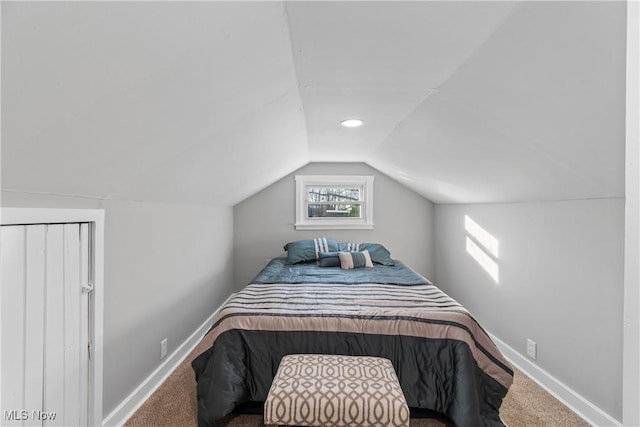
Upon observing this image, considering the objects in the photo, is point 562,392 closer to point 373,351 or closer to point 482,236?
point 373,351

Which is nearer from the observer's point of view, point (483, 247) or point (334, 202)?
point (483, 247)

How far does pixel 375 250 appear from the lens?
148 inches

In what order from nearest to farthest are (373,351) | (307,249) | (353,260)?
(373,351), (353,260), (307,249)

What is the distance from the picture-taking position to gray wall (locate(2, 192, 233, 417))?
166 cm

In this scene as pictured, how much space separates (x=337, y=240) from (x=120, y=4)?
3726 millimetres

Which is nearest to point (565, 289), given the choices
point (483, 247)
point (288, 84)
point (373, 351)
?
point (483, 247)

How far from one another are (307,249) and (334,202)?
92 centimetres

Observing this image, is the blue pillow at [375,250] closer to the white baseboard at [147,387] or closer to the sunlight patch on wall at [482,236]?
the sunlight patch on wall at [482,236]

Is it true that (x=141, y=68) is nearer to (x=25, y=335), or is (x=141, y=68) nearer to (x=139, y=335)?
(x=25, y=335)

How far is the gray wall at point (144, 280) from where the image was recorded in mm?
1657

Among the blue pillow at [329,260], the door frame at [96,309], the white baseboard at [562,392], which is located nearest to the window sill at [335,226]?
the blue pillow at [329,260]

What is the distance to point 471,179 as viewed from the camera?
2.61 meters

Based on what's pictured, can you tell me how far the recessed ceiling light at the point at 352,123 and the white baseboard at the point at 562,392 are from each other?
227 cm

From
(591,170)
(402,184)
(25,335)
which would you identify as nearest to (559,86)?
(591,170)
